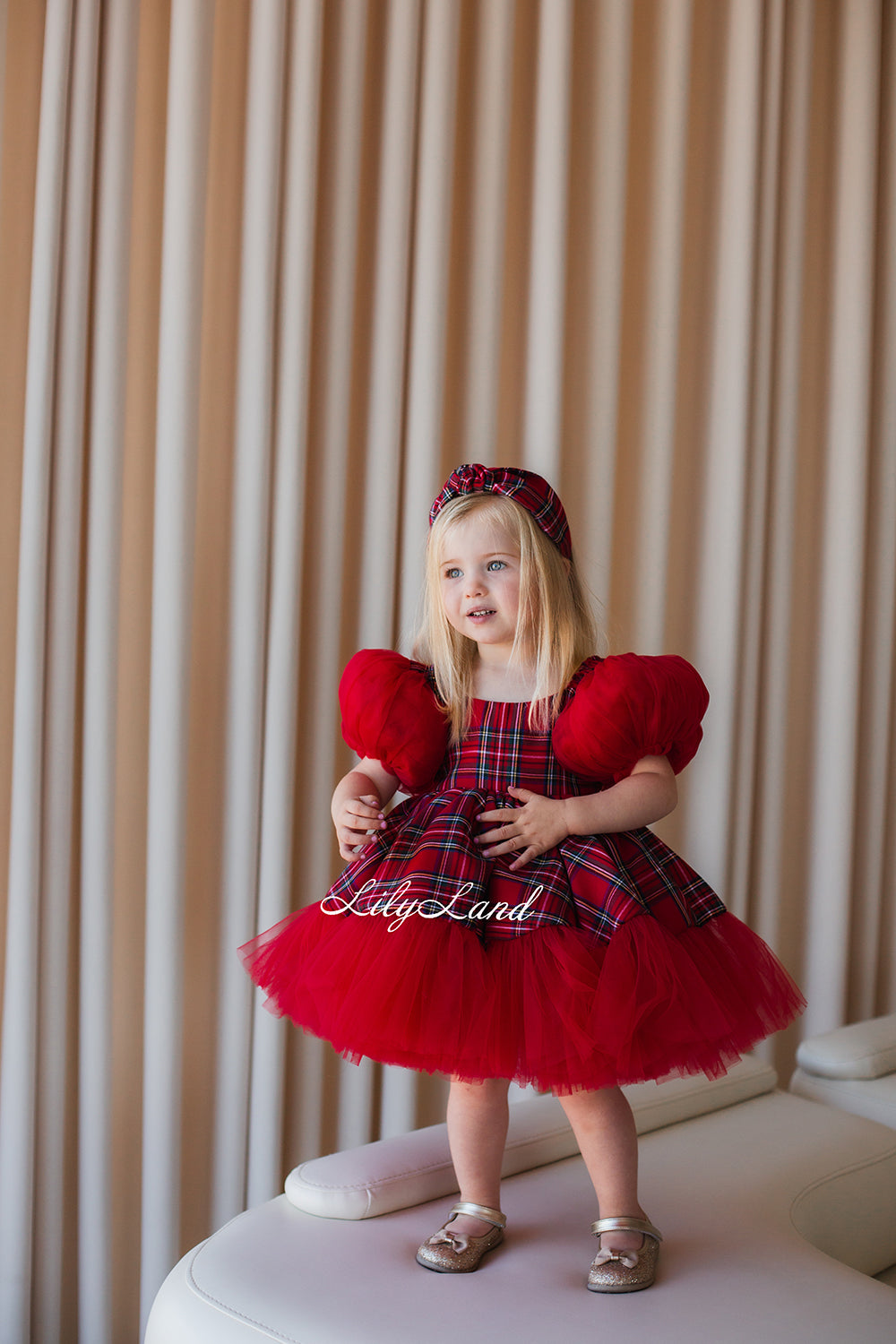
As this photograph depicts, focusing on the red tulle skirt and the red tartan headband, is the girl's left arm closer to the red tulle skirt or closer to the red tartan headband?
the red tulle skirt

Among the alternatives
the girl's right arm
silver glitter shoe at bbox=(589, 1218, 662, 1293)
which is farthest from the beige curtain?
silver glitter shoe at bbox=(589, 1218, 662, 1293)

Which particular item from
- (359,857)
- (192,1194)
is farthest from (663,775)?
(192,1194)

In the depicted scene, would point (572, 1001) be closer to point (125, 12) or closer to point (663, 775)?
point (663, 775)

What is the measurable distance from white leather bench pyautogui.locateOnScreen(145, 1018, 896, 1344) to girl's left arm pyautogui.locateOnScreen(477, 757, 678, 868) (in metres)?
0.43

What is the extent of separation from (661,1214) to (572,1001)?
0.43 m

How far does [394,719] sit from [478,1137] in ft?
1.52

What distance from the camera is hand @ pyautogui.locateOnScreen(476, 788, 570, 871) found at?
1.13 m

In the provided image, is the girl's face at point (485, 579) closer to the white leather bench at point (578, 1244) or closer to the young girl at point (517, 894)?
the young girl at point (517, 894)

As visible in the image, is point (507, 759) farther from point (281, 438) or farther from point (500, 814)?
point (281, 438)

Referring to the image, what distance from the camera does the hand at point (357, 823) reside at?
1.23 meters

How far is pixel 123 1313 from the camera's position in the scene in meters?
1.66

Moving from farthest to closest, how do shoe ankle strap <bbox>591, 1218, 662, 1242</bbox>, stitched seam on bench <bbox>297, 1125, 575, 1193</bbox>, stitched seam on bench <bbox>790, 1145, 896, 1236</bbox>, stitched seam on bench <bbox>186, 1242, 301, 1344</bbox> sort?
stitched seam on bench <bbox>790, 1145, 896, 1236</bbox>
stitched seam on bench <bbox>297, 1125, 575, 1193</bbox>
shoe ankle strap <bbox>591, 1218, 662, 1242</bbox>
stitched seam on bench <bbox>186, 1242, 301, 1344</bbox>

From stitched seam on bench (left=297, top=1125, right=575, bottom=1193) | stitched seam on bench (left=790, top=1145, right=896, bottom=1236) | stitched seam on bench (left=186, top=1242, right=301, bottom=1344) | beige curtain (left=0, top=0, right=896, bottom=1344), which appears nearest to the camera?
stitched seam on bench (left=186, top=1242, right=301, bottom=1344)

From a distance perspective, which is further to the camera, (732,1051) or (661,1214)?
(661,1214)
